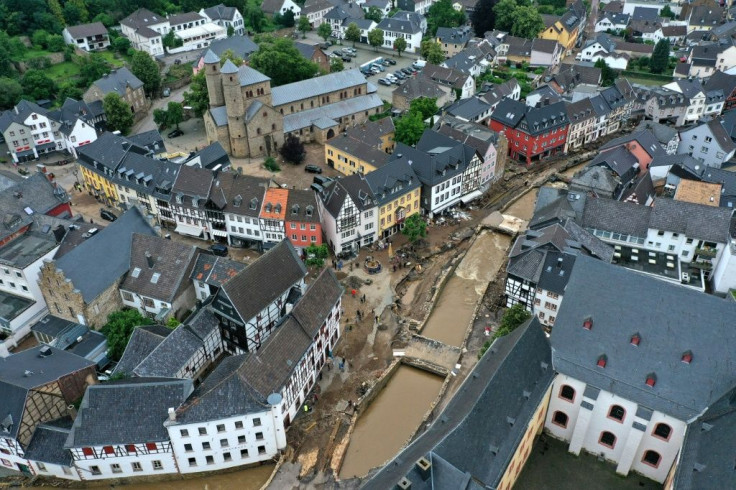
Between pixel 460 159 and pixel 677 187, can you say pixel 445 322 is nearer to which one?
pixel 460 159

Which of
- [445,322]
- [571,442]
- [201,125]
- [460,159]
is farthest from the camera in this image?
[201,125]

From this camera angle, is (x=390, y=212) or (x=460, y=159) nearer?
(x=390, y=212)

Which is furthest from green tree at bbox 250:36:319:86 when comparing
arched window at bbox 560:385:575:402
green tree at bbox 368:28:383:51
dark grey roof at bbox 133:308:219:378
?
arched window at bbox 560:385:575:402

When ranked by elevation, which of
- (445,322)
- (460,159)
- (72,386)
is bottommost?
(445,322)

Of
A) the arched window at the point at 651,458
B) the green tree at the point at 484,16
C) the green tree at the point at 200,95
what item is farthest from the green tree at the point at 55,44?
the arched window at the point at 651,458

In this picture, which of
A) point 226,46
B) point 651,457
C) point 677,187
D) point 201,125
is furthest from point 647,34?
point 651,457

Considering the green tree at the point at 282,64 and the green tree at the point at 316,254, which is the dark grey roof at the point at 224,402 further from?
the green tree at the point at 282,64
